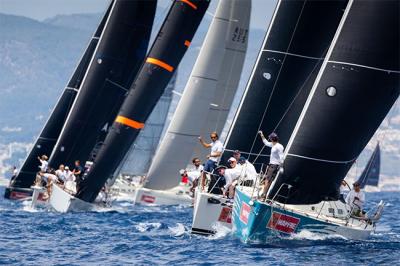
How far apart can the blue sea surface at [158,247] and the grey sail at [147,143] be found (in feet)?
62.2

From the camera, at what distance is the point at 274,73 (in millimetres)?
25281

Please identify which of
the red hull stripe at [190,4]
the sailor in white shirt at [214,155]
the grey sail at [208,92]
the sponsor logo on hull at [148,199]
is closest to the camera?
the sailor in white shirt at [214,155]

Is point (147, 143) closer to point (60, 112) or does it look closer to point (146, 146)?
point (146, 146)

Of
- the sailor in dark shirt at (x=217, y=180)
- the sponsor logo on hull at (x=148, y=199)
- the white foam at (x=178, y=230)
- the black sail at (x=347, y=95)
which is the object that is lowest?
the sponsor logo on hull at (x=148, y=199)

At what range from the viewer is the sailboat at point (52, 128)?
37.4 metres

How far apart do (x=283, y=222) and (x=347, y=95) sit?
2682 millimetres

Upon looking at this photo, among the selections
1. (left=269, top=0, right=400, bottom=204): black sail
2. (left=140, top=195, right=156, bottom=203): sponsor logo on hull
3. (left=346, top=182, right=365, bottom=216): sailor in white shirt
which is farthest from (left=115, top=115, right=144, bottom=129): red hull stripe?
(left=269, top=0, right=400, bottom=204): black sail

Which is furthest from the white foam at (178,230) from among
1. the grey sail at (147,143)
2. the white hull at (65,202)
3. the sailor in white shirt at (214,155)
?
the grey sail at (147,143)

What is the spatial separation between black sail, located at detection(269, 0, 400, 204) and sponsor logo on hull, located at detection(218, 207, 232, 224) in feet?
A: 6.79

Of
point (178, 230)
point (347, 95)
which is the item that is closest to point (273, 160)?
point (347, 95)

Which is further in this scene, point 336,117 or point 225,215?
point 225,215

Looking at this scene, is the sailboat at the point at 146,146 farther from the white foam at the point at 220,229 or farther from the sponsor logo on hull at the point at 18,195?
the white foam at the point at 220,229

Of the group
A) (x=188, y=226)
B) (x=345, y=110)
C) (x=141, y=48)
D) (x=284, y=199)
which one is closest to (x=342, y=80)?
(x=345, y=110)

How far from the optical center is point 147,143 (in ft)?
155
